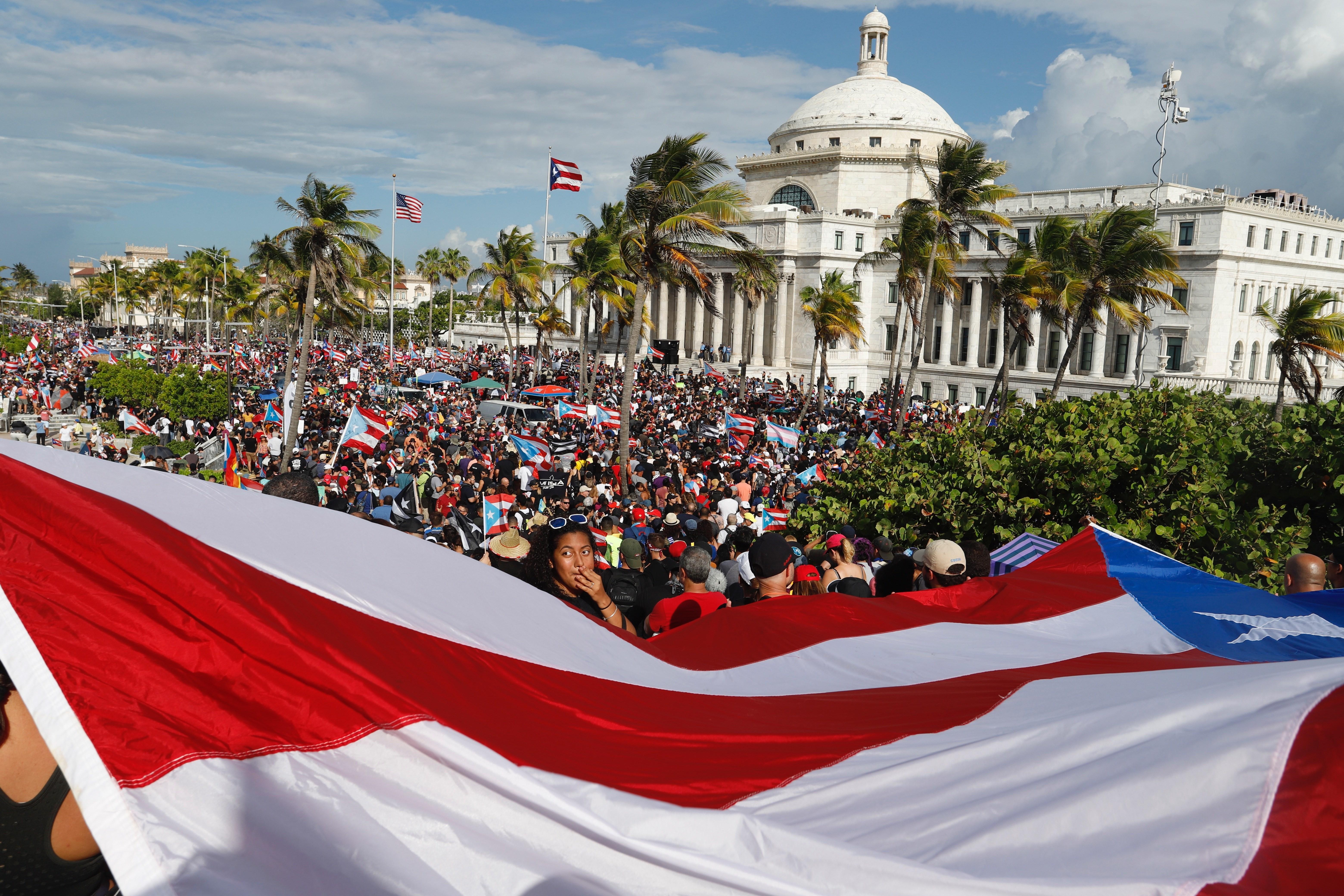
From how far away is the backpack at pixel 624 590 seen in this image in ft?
19.3

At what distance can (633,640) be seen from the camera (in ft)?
14.6

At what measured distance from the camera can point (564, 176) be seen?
40656mm

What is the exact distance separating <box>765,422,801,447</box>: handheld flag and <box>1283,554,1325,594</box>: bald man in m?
13.2

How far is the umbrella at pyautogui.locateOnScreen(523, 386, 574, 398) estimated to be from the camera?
32.9 meters

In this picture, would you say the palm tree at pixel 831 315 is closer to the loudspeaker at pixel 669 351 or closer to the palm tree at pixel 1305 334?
the loudspeaker at pixel 669 351

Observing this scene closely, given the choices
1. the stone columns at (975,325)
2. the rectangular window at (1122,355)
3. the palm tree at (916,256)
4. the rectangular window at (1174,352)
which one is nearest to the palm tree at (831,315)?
the palm tree at (916,256)

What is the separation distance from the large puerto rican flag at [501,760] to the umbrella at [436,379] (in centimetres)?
3526

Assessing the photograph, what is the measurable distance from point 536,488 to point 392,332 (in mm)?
41250

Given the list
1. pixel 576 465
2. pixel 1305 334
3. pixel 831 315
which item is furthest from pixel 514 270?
pixel 1305 334

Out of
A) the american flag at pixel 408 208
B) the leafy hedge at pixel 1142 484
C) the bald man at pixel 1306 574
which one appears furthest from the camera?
the american flag at pixel 408 208

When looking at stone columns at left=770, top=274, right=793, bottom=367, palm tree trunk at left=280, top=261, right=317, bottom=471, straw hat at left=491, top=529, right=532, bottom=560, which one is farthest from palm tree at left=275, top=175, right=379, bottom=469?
stone columns at left=770, top=274, right=793, bottom=367

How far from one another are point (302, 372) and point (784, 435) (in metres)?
15.2

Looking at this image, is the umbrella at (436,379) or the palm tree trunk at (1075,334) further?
the umbrella at (436,379)

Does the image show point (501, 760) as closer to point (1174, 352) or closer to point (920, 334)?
point (920, 334)
